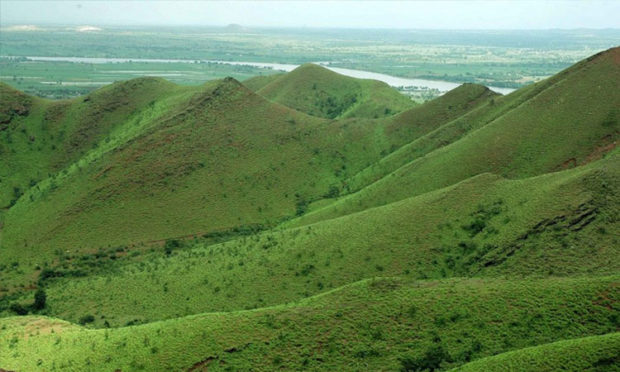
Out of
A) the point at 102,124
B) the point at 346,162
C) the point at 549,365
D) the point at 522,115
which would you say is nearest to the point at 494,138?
the point at 522,115

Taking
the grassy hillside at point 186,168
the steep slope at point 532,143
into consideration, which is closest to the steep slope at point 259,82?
the grassy hillside at point 186,168

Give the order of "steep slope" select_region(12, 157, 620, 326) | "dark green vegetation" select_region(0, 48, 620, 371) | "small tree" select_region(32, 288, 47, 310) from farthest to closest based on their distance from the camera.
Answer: "small tree" select_region(32, 288, 47, 310) → "steep slope" select_region(12, 157, 620, 326) → "dark green vegetation" select_region(0, 48, 620, 371)

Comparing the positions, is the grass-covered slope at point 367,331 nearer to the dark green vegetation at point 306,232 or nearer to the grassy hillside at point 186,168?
the dark green vegetation at point 306,232

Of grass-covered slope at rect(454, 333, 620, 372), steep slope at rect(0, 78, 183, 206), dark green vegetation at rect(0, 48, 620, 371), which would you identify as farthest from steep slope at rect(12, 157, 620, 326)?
A: steep slope at rect(0, 78, 183, 206)

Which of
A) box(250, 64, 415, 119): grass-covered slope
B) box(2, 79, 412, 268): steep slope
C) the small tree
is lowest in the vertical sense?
the small tree

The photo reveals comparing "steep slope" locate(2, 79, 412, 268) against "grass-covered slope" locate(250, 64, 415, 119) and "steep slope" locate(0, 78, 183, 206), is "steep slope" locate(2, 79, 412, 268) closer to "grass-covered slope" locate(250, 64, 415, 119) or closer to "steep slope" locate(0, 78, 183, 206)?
"steep slope" locate(0, 78, 183, 206)

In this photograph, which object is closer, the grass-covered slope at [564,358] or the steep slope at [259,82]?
the grass-covered slope at [564,358]
